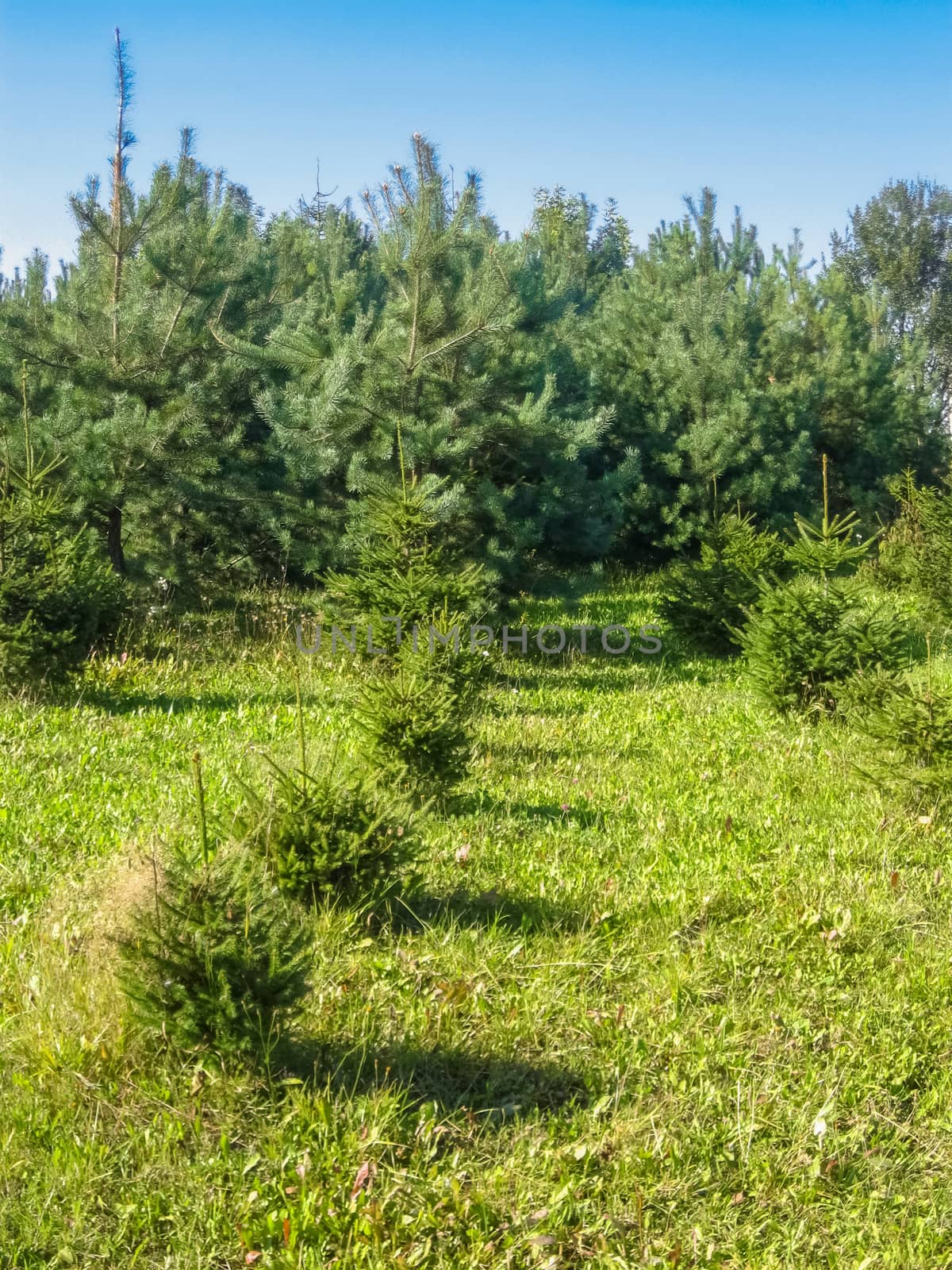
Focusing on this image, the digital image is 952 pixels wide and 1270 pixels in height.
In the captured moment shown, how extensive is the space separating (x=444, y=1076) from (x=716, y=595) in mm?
7472

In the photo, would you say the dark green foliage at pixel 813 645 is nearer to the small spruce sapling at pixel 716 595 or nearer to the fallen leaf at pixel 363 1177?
the small spruce sapling at pixel 716 595

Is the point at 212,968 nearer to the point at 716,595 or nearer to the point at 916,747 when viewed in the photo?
the point at 916,747

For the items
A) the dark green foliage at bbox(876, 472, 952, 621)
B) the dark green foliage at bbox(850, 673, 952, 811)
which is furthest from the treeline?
the dark green foliage at bbox(850, 673, 952, 811)

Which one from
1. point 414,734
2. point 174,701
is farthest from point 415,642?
point 174,701

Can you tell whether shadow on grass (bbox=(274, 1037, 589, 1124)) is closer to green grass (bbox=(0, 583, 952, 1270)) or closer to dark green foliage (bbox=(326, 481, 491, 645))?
green grass (bbox=(0, 583, 952, 1270))

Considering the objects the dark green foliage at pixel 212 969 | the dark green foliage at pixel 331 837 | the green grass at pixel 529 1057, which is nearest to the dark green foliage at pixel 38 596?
the green grass at pixel 529 1057

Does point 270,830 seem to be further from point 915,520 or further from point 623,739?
point 915,520

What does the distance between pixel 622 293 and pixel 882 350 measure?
224 inches

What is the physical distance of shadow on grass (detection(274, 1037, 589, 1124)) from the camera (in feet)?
10.3

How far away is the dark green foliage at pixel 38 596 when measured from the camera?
23.5 feet

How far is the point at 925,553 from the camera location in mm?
12328

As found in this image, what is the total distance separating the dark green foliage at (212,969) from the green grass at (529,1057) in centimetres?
16

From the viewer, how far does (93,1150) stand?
2.81 metres

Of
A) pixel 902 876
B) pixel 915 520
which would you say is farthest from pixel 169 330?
pixel 915 520
